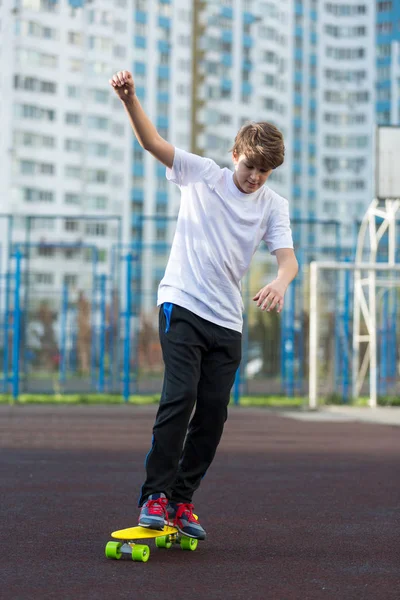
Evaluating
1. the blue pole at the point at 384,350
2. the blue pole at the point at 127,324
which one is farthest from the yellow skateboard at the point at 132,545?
the blue pole at the point at 384,350

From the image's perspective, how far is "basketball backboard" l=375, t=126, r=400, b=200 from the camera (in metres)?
17.4

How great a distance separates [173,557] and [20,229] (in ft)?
228

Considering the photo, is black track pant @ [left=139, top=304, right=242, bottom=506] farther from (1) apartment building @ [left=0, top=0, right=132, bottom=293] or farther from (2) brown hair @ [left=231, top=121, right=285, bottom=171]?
(1) apartment building @ [left=0, top=0, right=132, bottom=293]

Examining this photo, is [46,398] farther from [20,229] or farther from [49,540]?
[20,229]

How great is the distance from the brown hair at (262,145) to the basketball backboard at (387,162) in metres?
12.7

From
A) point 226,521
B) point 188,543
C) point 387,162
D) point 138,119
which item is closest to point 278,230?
point 138,119

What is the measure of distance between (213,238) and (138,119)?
0.56 metres

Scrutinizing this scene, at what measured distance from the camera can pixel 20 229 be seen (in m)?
73.2

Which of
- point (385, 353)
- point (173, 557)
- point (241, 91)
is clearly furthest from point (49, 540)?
point (241, 91)

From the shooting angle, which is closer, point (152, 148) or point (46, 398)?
point (152, 148)

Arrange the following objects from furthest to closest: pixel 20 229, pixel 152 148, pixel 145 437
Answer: pixel 20 229 → pixel 145 437 → pixel 152 148

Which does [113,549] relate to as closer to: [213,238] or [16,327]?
[213,238]

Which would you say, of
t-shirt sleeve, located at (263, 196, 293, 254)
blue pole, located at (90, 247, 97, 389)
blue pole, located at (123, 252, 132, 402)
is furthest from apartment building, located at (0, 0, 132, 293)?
t-shirt sleeve, located at (263, 196, 293, 254)

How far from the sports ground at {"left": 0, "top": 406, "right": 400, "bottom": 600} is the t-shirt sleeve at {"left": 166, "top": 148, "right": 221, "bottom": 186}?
4.82 ft
